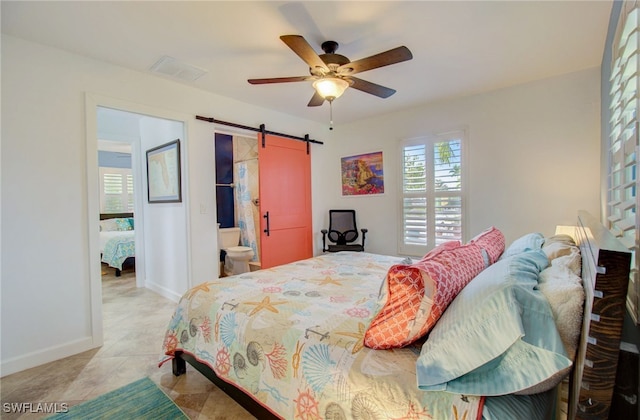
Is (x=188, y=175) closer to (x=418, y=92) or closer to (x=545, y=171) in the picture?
(x=418, y=92)

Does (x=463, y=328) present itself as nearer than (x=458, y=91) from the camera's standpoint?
Yes

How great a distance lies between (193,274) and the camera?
3.36 meters

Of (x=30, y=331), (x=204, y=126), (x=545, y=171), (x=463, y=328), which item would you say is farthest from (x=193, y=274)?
(x=545, y=171)

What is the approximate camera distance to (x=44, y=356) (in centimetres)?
232

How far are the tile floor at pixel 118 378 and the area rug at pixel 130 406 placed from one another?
6 cm

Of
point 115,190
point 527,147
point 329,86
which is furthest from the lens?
point 115,190

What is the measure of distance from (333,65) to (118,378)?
2.72 meters

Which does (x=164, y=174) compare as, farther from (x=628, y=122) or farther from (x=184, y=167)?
(x=628, y=122)

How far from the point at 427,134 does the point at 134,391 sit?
4038 millimetres

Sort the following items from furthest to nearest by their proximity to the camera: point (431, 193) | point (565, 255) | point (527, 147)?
point (431, 193)
point (527, 147)
point (565, 255)

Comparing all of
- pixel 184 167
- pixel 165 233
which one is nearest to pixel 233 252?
pixel 165 233

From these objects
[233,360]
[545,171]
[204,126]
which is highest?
[204,126]

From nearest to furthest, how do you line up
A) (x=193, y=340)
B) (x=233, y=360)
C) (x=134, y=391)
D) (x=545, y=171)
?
(x=233, y=360) → (x=193, y=340) → (x=134, y=391) → (x=545, y=171)

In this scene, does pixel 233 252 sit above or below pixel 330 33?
below
